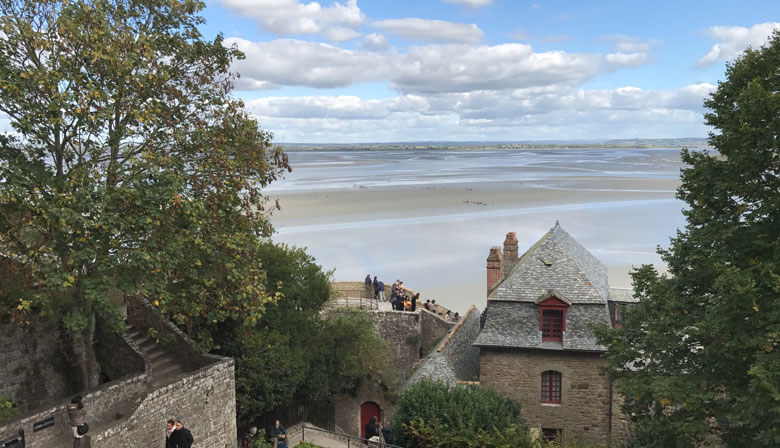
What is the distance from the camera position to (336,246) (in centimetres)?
4784

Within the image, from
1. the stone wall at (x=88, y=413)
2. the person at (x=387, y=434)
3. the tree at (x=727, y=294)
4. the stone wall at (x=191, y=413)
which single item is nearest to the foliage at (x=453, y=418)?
the person at (x=387, y=434)

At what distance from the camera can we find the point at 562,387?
22.1m

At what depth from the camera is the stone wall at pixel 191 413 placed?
46.2 feet

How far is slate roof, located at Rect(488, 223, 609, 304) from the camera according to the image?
22.6 metres

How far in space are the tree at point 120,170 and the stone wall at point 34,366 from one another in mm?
Answer: 803

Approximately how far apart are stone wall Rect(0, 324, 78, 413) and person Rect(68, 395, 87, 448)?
2.75 meters

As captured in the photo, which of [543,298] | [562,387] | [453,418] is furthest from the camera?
[543,298]

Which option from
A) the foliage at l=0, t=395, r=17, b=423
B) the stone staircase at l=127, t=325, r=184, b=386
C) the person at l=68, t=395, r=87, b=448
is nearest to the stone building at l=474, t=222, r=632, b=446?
the stone staircase at l=127, t=325, r=184, b=386

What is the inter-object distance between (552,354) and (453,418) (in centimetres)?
536

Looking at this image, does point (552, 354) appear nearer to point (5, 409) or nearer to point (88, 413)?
point (88, 413)

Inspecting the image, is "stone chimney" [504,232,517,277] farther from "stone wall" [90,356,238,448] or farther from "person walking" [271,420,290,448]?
"stone wall" [90,356,238,448]

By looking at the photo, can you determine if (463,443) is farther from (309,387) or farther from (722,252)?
(722,252)

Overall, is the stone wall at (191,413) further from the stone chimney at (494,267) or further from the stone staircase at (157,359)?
the stone chimney at (494,267)

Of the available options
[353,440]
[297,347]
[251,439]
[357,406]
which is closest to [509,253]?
[357,406]
